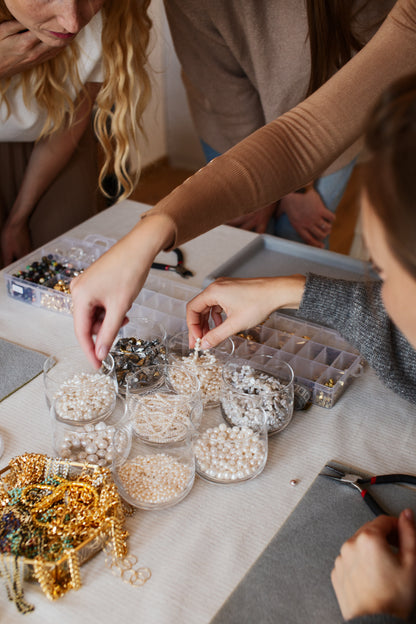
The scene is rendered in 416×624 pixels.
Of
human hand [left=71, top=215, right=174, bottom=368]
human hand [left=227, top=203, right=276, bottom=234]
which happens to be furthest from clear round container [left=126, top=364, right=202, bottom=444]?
human hand [left=227, top=203, right=276, bottom=234]

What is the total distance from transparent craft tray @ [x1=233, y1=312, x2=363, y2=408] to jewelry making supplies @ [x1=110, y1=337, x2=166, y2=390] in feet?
0.45

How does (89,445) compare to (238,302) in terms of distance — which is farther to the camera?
(238,302)

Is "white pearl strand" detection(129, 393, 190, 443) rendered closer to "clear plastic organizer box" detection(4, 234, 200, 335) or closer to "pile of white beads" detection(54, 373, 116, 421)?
"pile of white beads" detection(54, 373, 116, 421)

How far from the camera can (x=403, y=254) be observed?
2.00 feet

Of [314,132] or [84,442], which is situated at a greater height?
[314,132]

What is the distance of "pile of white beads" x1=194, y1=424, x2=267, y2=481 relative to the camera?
0.80m

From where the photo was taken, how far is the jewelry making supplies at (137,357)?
3.11 feet

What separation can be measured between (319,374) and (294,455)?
169 mm

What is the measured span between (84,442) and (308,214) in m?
1.31

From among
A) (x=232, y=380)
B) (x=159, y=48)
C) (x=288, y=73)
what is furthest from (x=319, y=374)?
(x=159, y=48)

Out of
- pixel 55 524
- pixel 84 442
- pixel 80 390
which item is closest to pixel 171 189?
pixel 80 390

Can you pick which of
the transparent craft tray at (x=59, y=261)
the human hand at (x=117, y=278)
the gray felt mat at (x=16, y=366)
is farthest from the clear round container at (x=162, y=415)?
the transparent craft tray at (x=59, y=261)

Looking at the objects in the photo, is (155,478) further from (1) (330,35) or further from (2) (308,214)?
(2) (308,214)

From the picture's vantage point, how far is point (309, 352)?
102 centimetres
